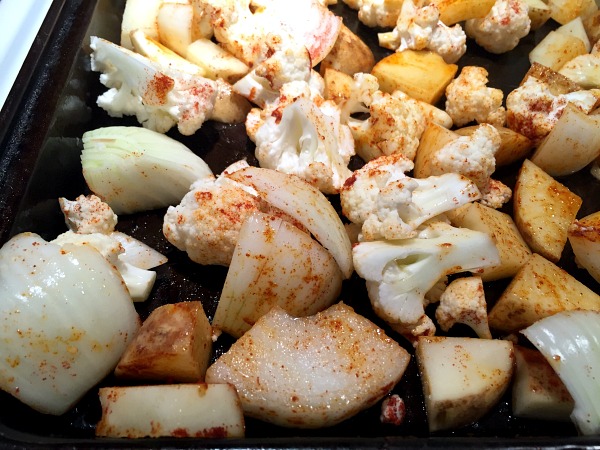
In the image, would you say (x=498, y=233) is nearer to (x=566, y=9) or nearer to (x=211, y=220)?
(x=211, y=220)

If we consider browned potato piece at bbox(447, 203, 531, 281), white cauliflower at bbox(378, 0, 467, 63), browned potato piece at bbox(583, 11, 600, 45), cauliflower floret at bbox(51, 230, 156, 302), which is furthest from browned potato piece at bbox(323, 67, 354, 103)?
browned potato piece at bbox(583, 11, 600, 45)

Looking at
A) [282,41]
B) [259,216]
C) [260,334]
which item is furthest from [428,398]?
[282,41]

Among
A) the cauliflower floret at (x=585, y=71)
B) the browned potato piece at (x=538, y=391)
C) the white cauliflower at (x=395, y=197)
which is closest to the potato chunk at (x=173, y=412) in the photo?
the white cauliflower at (x=395, y=197)

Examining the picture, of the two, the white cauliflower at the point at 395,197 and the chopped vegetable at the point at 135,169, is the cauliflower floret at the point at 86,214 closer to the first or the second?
the chopped vegetable at the point at 135,169

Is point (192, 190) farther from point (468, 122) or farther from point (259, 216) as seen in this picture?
point (468, 122)

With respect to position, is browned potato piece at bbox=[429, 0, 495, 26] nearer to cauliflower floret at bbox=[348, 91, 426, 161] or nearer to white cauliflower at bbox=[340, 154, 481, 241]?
cauliflower floret at bbox=[348, 91, 426, 161]

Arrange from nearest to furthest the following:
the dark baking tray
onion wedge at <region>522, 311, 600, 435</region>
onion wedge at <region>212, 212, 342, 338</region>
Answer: the dark baking tray
onion wedge at <region>522, 311, 600, 435</region>
onion wedge at <region>212, 212, 342, 338</region>
